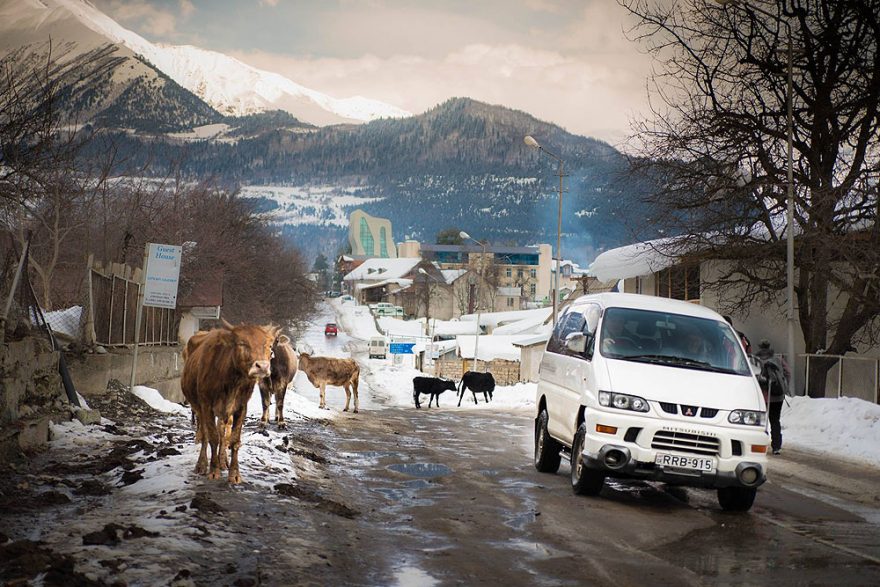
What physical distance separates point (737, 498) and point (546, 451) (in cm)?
321

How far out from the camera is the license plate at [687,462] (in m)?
10.1

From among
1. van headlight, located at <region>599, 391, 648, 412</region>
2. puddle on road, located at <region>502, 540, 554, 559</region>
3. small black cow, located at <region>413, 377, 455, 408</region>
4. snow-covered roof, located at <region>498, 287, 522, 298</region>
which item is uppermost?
snow-covered roof, located at <region>498, 287, 522, 298</region>

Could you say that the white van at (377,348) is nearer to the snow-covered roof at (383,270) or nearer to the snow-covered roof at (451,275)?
the snow-covered roof at (451,275)

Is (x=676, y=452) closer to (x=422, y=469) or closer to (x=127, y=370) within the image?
(x=422, y=469)

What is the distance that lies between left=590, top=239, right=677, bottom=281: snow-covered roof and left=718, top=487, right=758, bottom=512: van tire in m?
21.1

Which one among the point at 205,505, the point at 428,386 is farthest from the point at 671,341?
the point at 428,386

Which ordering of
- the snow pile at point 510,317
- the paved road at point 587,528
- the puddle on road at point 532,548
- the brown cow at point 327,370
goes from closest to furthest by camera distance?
the paved road at point 587,528 → the puddle on road at point 532,548 → the brown cow at point 327,370 → the snow pile at point 510,317

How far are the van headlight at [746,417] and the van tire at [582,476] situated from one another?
61.0 inches

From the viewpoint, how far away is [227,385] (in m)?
10.3

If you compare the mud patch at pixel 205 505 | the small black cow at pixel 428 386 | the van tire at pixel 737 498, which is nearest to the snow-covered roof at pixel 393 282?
the small black cow at pixel 428 386

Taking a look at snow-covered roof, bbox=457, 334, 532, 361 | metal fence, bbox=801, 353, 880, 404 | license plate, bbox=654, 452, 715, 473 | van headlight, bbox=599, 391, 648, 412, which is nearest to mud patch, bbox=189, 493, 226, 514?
van headlight, bbox=599, 391, 648, 412

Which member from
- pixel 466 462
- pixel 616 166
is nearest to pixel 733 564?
pixel 466 462

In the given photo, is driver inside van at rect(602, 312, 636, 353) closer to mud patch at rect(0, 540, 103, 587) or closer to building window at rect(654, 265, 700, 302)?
mud patch at rect(0, 540, 103, 587)

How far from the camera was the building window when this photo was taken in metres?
37.1
